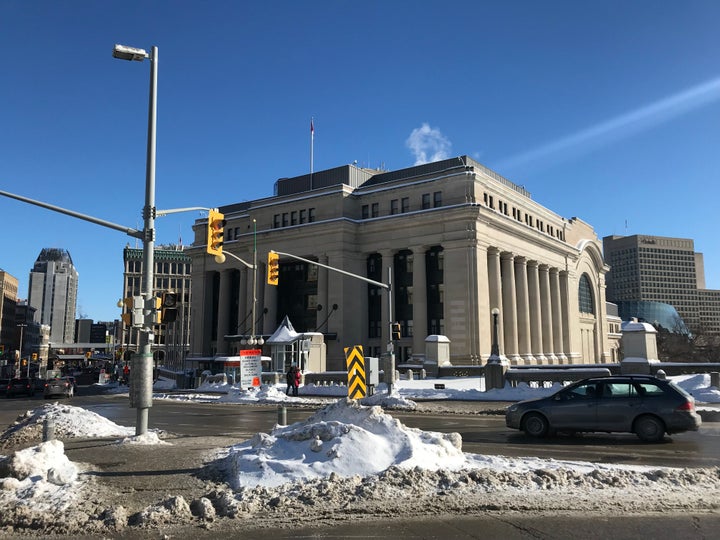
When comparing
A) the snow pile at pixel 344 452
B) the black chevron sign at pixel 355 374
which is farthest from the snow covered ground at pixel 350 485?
the black chevron sign at pixel 355 374

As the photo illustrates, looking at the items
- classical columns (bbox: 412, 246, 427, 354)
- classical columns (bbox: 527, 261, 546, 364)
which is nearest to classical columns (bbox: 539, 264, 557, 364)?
classical columns (bbox: 527, 261, 546, 364)

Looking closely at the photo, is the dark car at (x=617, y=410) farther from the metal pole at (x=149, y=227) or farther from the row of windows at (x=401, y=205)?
the row of windows at (x=401, y=205)

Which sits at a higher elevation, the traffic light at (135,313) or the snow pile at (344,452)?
the traffic light at (135,313)

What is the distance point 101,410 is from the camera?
28.5 meters

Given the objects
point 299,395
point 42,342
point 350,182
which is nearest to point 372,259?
point 350,182

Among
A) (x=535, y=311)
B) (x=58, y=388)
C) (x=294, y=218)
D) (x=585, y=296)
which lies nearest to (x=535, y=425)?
(x=58, y=388)

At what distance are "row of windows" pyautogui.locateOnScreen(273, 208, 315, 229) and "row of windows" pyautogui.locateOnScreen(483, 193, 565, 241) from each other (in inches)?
755

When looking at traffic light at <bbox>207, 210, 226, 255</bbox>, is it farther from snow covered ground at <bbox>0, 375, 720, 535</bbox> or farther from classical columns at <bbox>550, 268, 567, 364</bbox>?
classical columns at <bbox>550, 268, 567, 364</bbox>

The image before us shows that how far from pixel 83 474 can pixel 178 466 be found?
1617 millimetres

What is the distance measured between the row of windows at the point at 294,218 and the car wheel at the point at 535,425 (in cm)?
5142

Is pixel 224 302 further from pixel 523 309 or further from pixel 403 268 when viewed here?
pixel 523 309

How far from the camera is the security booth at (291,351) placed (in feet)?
136

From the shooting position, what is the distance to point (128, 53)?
14.8 meters

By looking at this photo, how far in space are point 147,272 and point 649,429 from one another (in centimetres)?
1323
